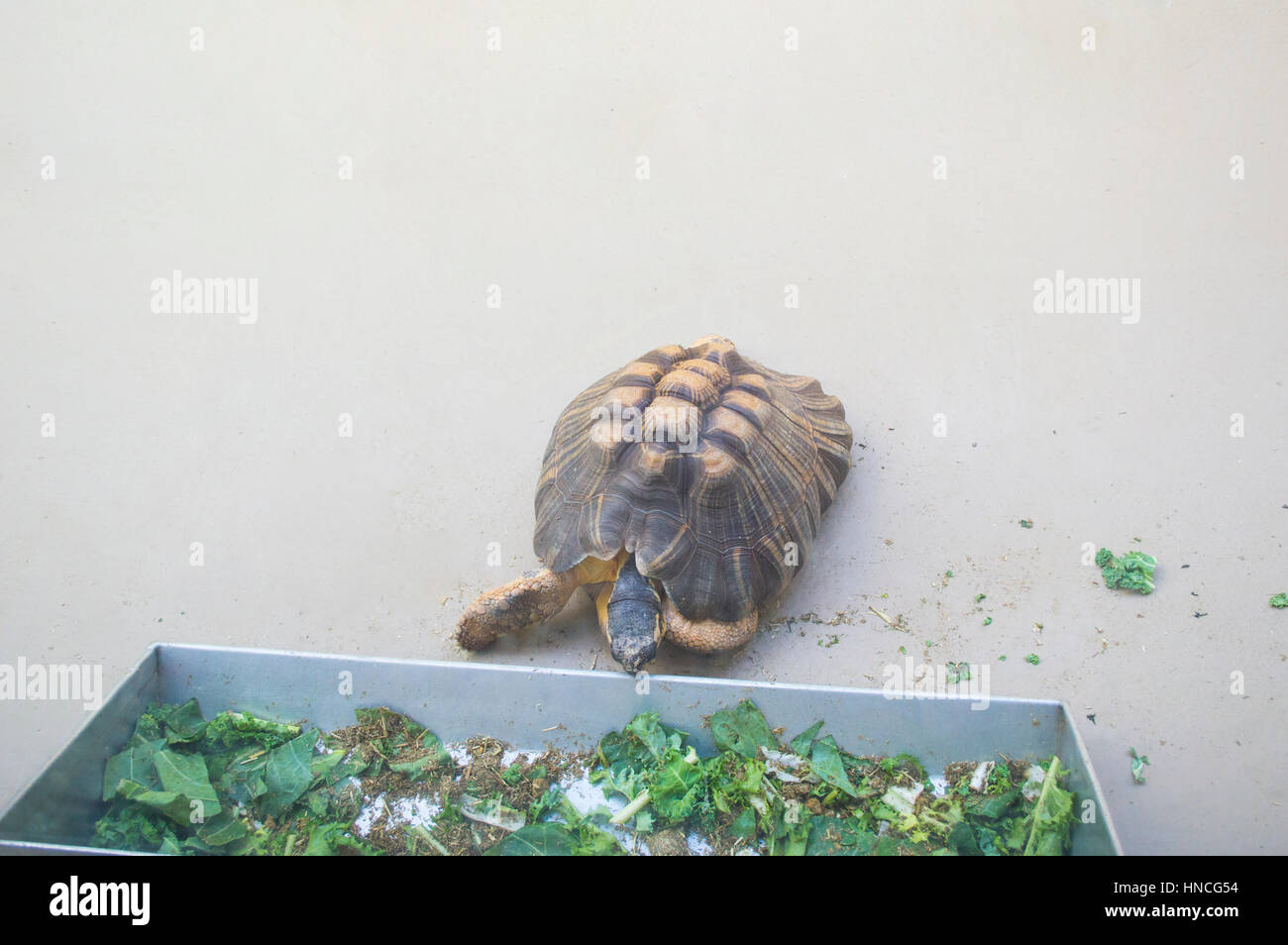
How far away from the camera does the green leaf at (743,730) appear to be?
9.64 feet

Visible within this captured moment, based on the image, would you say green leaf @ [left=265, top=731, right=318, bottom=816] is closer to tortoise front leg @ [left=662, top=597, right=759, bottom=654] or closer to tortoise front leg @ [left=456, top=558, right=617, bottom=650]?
tortoise front leg @ [left=456, top=558, right=617, bottom=650]

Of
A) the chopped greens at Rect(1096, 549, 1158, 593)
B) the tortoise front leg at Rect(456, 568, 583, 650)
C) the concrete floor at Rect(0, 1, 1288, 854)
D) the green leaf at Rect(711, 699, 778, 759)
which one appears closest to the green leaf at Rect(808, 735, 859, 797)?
the green leaf at Rect(711, 699, 778, 759)

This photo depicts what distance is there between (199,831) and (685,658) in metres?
1.62

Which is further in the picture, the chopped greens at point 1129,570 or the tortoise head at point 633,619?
the chopped greens at point 1129,570

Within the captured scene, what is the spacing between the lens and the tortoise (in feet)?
10.5

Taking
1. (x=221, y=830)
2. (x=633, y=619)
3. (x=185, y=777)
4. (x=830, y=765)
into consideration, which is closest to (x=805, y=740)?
(x=830, y=765)

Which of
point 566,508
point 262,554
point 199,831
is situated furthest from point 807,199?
point 199,831

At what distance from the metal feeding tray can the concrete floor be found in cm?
39

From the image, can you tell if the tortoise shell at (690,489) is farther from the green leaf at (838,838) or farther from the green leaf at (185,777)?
the green leaf at (185,777)

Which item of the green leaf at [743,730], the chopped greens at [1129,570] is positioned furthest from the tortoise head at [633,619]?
the chopped greens at [1129,570]

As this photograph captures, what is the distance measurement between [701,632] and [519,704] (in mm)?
657

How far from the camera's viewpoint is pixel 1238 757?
9.85ft

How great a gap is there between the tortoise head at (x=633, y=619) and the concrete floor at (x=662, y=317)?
0.31 metres

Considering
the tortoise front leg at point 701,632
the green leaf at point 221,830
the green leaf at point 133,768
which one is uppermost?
the tortoise front leg at point 701,632
